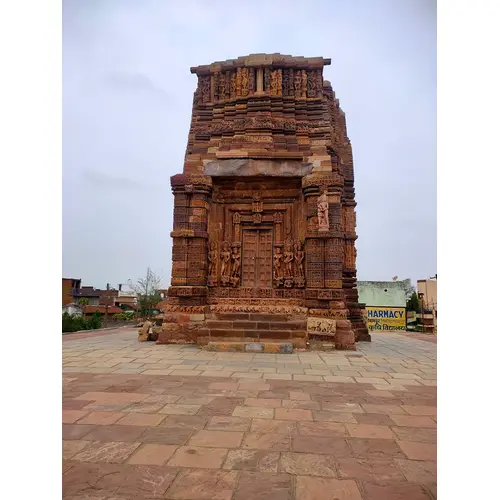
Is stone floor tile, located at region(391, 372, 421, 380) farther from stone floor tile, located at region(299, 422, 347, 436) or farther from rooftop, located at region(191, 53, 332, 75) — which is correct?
rooftop, located at region(191, 53, 332, 75)

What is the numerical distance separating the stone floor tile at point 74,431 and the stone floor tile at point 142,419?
0.27 m

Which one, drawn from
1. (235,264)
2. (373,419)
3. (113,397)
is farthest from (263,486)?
(235,264)

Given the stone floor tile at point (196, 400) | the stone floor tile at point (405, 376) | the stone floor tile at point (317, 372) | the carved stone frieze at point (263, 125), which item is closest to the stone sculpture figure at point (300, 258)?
the carved stone frieze at point (263, 125)

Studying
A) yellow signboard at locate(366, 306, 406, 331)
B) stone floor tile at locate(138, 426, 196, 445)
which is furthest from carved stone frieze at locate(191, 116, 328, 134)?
yellow signboard at locate(366, 306, 406, 331)

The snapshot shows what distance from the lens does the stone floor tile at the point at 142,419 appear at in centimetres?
329

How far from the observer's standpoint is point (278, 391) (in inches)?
178

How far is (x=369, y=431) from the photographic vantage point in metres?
3.16

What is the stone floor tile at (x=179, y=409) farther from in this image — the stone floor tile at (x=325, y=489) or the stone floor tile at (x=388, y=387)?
the stone floor tile at (x=388, y=387)

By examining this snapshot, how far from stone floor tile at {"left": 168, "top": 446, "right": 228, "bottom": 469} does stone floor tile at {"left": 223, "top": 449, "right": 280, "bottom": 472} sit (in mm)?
63

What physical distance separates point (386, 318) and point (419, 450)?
21.9 m
